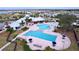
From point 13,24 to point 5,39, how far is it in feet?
1.00

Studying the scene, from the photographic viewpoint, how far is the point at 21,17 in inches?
147

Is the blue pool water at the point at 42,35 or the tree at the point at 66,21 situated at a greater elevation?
the tree at the point at 66,21

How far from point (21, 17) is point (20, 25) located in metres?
0.15

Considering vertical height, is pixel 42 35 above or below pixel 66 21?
below

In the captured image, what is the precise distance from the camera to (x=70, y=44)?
361cm

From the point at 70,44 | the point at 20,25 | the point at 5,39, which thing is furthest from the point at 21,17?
the point at 70,44

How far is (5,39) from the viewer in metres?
3.67

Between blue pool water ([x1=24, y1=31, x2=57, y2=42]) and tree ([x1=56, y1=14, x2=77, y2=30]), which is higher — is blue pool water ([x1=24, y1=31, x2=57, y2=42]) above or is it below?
below
